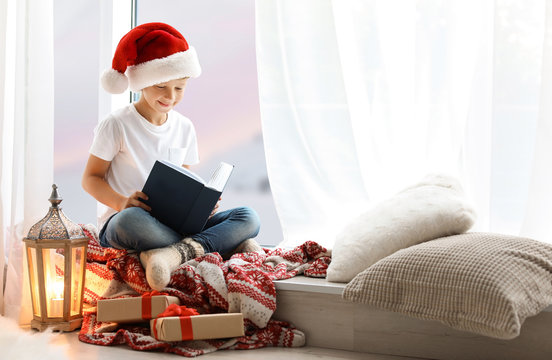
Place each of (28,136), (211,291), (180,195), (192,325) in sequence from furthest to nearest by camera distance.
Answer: (28,136) → (180,195) → (211,291) → (192,325)

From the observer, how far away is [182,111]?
2.63m

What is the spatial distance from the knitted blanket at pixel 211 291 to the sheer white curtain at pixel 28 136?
0.23 m

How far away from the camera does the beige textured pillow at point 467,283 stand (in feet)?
4.08

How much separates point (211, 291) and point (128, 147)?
0.55 meters

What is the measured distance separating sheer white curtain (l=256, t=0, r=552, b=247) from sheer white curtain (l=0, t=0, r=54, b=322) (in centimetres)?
67

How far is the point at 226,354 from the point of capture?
58.0 inches

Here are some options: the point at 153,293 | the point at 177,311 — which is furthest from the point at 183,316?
the point at 153,293

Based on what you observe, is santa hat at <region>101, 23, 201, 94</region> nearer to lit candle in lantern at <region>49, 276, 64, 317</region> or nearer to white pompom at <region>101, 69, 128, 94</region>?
white pompom at <region>101, 69, 128, 94</region>

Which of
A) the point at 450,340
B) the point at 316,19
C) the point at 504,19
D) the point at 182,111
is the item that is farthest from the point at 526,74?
the point at 182,111

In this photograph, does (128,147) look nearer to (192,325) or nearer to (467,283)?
(192,325)

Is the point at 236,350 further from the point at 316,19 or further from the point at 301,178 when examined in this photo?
the point at 316,19

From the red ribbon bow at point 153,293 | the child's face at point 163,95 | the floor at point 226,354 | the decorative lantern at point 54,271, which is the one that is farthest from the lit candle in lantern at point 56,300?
the child's face at point 163,95

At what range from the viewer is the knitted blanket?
5.00ft

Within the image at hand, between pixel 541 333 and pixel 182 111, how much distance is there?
1.68 metres
